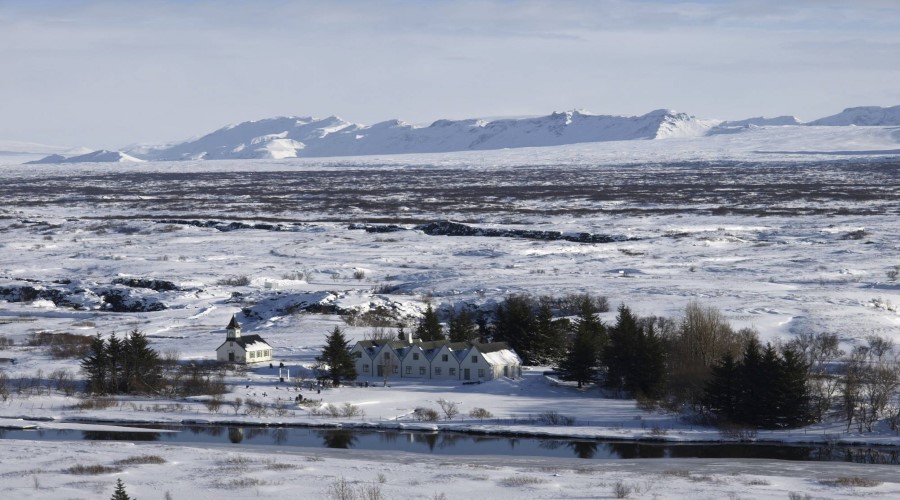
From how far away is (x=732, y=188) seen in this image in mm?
178250

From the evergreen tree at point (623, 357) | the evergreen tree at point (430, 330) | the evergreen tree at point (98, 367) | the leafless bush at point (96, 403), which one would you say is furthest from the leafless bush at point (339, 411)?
the evergreen tree at point (430, 330)

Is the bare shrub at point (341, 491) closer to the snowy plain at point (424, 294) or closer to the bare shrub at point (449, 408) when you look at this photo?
the snowy plain at point (424, 294)

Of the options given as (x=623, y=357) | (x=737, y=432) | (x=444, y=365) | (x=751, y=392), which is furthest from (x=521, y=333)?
(x=737, y=432)

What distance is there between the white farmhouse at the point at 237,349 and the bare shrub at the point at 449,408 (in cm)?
1222

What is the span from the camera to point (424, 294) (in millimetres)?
73125

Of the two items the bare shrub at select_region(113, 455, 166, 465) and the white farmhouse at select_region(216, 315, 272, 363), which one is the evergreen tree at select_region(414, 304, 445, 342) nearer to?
the white farmhouse at select_region(216, 315, 272, 363)

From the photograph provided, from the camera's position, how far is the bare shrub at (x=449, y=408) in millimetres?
45062

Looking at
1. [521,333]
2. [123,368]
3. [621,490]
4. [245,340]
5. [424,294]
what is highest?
[521,333]

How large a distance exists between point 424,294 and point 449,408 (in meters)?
27.6

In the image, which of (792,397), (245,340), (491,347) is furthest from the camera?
(245,340)

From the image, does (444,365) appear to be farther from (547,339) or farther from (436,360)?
(547,339)

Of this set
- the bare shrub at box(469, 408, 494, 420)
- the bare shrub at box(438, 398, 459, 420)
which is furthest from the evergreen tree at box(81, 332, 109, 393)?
the bare shrub at box(469, 408, 494, 420)

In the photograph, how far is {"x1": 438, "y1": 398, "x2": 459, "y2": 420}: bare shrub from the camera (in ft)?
148

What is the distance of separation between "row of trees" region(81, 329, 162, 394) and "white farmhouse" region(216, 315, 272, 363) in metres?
5.49
